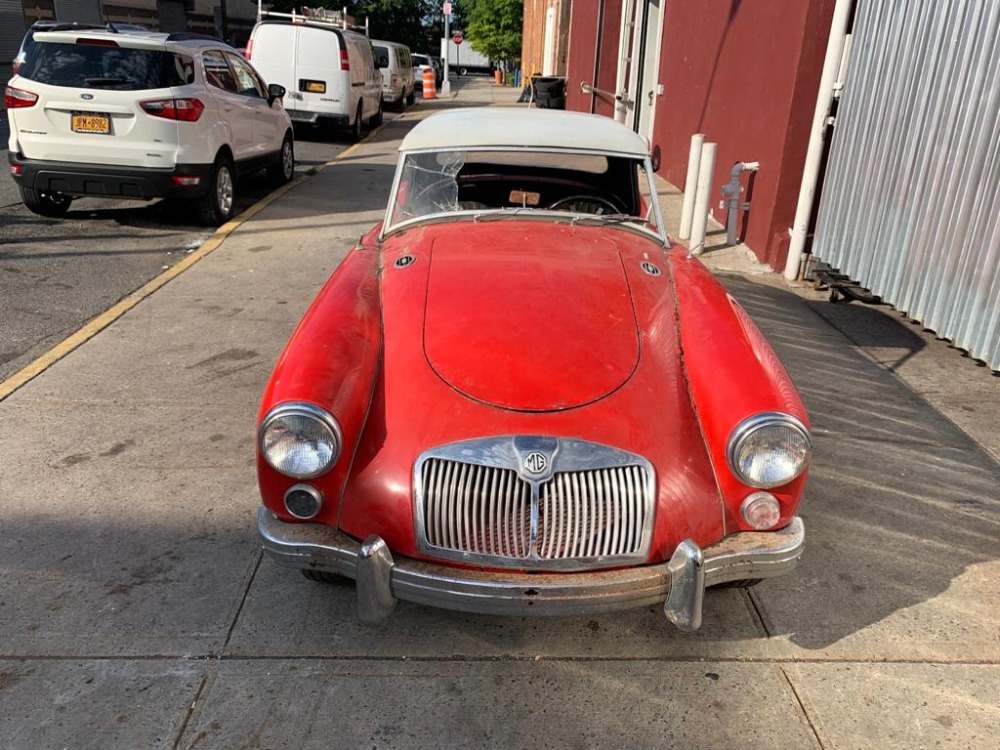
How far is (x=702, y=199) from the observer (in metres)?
7.91

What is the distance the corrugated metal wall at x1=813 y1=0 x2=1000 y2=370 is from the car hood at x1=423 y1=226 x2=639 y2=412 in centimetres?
293

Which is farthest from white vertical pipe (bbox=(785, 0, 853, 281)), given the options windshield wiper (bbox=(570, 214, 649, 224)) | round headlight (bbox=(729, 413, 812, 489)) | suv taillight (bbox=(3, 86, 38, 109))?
suv taillight (bbox=(3, 86, 38, 109))

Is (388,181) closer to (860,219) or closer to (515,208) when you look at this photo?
(860,219)

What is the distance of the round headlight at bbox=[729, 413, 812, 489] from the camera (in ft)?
8.28

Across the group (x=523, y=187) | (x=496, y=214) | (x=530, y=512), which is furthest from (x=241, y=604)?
(x=523, y=187)

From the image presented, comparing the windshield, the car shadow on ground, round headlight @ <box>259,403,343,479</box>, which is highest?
the windshield

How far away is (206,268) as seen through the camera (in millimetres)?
7020

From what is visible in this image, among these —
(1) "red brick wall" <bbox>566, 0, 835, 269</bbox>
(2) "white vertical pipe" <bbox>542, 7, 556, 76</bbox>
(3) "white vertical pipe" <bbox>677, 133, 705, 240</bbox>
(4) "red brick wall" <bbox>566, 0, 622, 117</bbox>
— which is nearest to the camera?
(1) "red brick wall" <bbox>566, 0, 835, 269</bbox>

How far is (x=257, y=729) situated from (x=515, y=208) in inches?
102

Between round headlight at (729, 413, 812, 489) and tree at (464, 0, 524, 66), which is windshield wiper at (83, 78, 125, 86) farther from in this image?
tree at (464, 0, 524, 66)

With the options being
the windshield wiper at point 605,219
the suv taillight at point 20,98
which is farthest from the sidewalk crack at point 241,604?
the suv taillight at point 20,98

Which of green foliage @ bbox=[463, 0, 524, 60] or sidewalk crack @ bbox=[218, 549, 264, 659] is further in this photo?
green foliage @ bbox=[463, 0, 524, 60]

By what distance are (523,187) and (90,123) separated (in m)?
5.06

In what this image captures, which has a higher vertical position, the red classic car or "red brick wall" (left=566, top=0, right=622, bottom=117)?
"red brick wall" (left=566, top=0, right=622, bottom=117)
